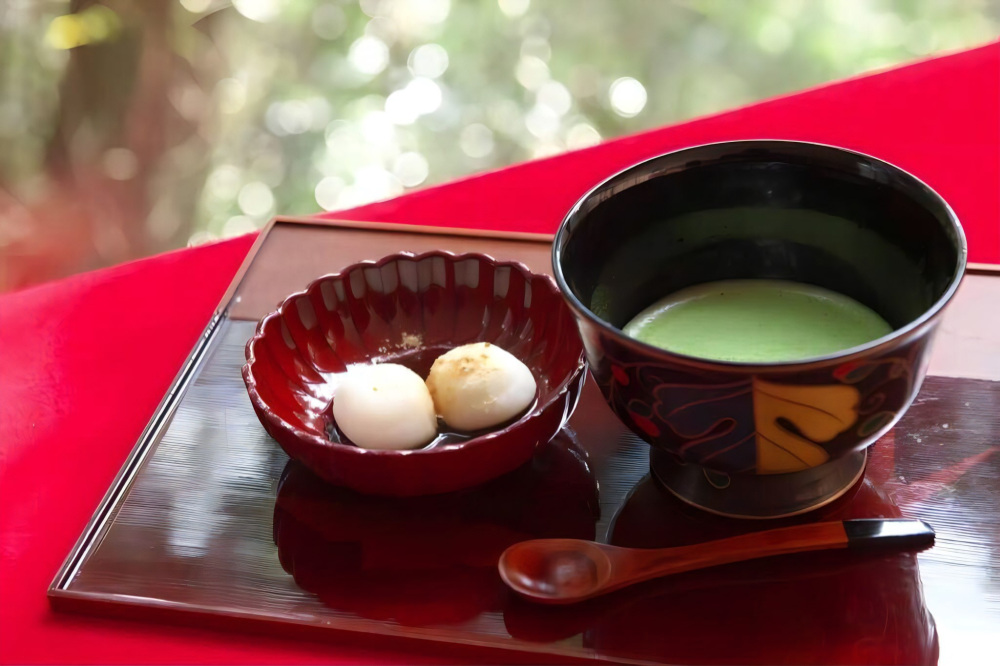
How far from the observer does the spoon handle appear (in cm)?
62

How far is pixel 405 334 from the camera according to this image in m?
0.86

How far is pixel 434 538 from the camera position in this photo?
2.17 feet

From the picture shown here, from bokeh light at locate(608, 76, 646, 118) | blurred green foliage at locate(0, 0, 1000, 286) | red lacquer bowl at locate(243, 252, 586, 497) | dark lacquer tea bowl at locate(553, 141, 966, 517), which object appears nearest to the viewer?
dark lacquer tea bowl at locate(553, 141, 966, 517)

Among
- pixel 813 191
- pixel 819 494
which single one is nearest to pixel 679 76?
pixel 813 191

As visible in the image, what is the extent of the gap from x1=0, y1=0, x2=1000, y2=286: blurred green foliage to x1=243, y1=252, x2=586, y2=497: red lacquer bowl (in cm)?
114

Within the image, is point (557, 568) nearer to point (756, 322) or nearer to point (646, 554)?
point (646, 554)

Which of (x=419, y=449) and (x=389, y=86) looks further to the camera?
(x=389, y=86)

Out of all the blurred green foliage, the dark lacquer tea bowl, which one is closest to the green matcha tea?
the dark lacquer tea bowl

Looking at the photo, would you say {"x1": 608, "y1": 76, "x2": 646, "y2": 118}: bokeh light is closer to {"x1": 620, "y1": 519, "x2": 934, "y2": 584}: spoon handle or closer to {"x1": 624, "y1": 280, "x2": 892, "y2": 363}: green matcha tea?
{"x1": 624, "y1": 280, "x2": 892, "y2": 363}: green matcha tea

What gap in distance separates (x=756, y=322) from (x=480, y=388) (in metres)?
0.21

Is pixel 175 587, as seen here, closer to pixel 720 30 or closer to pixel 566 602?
pixel 566 602

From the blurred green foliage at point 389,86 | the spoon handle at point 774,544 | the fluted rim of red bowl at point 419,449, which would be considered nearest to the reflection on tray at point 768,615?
the spoon handle at point 774,544

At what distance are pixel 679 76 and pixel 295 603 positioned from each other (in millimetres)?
1613

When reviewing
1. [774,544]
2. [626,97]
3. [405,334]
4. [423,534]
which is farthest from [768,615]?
[626,97]
